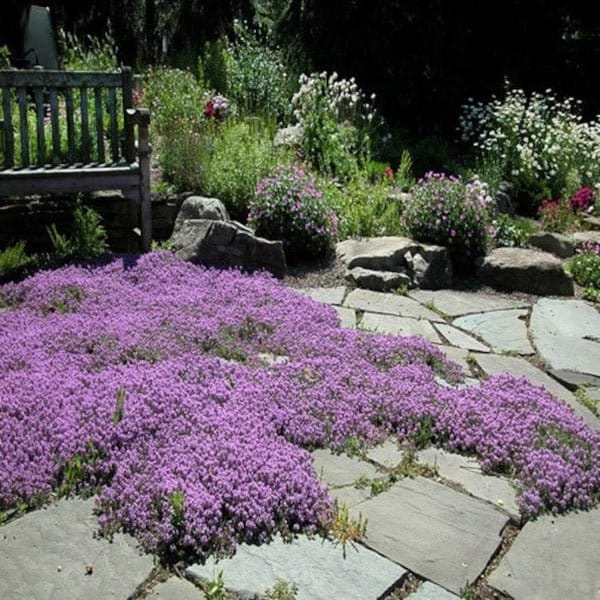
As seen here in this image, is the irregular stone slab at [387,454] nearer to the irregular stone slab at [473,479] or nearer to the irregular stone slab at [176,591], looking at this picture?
the irregular stone slab at [473,479]

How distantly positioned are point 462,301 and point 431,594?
3.79 metres

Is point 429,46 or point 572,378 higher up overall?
point 429,46

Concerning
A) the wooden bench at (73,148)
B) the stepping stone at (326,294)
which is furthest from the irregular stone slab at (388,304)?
the wooden bench at (73,148)

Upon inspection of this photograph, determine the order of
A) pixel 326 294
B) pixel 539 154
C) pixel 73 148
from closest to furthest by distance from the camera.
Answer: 1. pixel 326 294
2. pixel 73 148
3. pixel 539 154

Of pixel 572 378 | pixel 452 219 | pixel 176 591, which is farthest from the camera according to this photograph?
pixel 452 219

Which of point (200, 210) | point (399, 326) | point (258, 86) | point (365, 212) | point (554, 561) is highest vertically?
point (258, 86)

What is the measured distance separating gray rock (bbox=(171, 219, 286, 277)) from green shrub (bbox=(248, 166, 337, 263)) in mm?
380

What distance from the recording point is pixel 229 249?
6.49 m

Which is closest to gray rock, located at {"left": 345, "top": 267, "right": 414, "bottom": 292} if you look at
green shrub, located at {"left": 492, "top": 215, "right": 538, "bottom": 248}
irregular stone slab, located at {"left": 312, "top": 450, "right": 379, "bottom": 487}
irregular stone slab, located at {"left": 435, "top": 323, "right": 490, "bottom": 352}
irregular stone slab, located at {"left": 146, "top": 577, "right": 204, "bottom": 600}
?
irregular stone slab, located at {"left": 435, "top": 323, "right": 490, "bottom": 352}

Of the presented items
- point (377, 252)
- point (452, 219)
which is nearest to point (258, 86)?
point (452, 219)

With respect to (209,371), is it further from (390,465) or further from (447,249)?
(447,249)

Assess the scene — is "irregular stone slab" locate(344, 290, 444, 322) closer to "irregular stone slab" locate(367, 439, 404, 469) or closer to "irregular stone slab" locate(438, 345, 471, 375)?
"irregular stone slab" locate(438, 345, 471, 375)

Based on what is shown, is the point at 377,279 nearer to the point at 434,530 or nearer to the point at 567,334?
the point at 567,334

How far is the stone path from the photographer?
2.91 m
